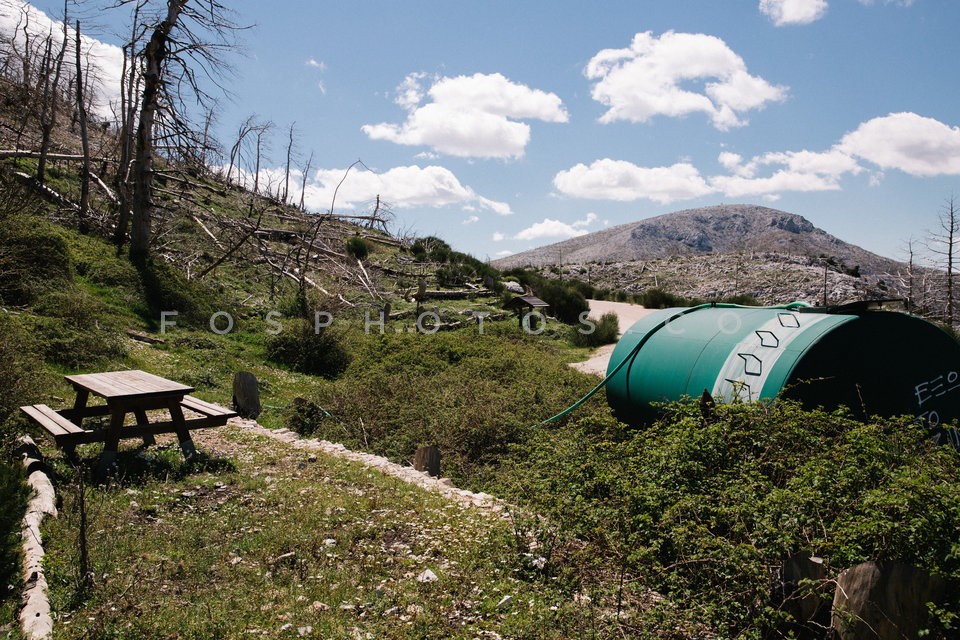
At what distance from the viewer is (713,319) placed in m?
7.48

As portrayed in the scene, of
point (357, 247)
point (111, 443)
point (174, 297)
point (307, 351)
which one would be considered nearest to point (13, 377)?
point (111, 443)

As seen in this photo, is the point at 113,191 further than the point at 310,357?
Yes

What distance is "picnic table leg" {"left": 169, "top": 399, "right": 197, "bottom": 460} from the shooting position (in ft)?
20.5

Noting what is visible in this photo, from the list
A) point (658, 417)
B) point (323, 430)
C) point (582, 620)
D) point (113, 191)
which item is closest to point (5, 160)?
point (113, 191)

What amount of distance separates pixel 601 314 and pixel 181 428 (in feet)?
70.8

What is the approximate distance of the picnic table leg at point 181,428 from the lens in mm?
6234

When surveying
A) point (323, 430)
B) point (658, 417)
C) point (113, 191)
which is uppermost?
point (113, 191)

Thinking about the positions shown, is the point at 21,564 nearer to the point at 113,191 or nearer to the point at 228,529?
the point at 228,529

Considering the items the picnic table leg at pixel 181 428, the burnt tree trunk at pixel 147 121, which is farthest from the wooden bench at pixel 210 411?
the burnt tree trunk at pixel 147 121

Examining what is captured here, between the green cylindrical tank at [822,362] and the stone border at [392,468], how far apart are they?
6.82 feet

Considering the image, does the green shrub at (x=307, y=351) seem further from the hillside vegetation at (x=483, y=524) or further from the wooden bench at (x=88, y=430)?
the wooden bench at (x=88, y=430)

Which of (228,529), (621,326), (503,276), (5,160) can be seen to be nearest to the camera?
(228,529)

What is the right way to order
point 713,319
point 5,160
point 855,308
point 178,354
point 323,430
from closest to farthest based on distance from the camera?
point 855,308 < point 713,319 < point 323,430 < point 178,354 < point 5,160

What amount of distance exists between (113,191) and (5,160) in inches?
135
